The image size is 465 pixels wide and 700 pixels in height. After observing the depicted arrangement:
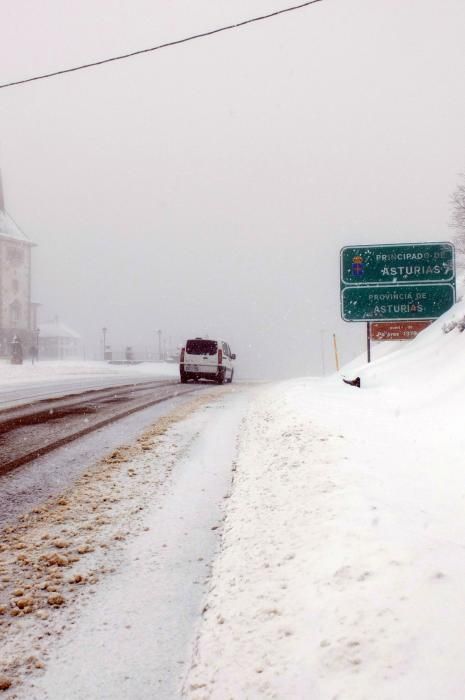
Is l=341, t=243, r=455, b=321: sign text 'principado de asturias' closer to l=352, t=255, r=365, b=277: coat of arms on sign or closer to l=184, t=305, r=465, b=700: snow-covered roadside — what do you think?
l=352, t=255, r=365, b=277: coat of arms on sign

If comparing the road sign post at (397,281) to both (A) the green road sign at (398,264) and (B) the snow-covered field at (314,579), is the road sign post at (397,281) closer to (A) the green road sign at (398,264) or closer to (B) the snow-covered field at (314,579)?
(A) the green road sign at (398,264)

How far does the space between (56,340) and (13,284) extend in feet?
80.6

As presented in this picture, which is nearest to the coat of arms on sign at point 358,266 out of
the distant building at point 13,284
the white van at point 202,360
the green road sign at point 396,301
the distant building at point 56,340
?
the green road sign at point 396,301

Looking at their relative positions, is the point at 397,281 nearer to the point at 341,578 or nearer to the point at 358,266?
the point at 358,266

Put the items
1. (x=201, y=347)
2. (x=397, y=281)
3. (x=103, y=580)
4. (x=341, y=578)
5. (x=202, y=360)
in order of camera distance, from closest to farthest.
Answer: (x=341, y=578) → (x=103, y=580) → (x=397, y=281) → (x=202, y=360) → (x=201, y=347)

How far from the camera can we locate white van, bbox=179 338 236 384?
21.9 m

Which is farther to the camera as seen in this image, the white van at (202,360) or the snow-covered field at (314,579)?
the white van at (202,360)

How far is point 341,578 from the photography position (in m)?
2.50

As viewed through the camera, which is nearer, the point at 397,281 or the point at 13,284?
the point at 397,281

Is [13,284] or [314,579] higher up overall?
[13,284]

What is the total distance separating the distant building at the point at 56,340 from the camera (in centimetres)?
8506

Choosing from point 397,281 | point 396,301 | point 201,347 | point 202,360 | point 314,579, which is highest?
point 397,281

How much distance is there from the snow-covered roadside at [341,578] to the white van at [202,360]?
1639 centimetres

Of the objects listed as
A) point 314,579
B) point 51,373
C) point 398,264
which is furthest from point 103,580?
point 51,373
